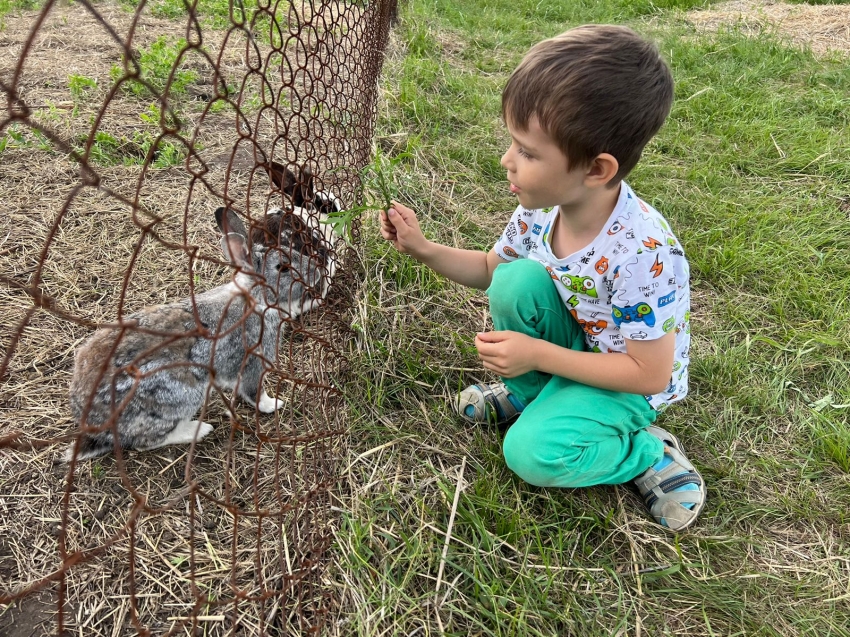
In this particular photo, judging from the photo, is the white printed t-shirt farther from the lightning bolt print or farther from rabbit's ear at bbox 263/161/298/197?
rabbit's ear at bbox 263/161/298/197

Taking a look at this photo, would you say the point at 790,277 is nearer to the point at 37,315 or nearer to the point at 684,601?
the point at 684,601

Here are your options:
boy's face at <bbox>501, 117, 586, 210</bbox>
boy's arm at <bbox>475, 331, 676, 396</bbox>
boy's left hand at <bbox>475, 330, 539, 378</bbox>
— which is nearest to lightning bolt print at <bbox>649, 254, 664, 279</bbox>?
boy's arm at <bbox>475, 331, 676, 396</bbox>

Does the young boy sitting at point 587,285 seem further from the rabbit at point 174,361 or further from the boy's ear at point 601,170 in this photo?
the rabbit at point 174,361

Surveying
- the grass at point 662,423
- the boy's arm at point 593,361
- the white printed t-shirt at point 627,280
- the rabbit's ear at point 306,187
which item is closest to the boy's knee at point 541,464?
the grass at point 662,423

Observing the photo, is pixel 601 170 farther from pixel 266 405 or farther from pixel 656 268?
pixel 266 405

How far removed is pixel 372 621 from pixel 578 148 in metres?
1.62

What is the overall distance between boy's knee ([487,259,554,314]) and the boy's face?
332 millimetres

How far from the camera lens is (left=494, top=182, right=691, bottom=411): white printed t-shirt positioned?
188cm

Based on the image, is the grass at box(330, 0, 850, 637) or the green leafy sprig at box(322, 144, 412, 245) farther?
the green leafy sprig at box(322, 144, 412, 245)

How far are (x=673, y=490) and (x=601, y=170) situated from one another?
47.9 inches

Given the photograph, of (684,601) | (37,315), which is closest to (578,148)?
(684,601)

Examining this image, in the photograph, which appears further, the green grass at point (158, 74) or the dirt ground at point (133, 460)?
the green grass at point (158, 74)

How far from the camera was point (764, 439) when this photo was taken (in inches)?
95.7

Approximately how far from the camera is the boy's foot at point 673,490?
6.81 ft
